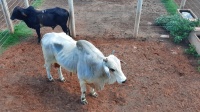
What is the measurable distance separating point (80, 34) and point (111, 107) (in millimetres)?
3379

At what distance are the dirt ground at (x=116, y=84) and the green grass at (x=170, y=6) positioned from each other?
1462mm

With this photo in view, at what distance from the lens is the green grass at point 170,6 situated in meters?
9.59

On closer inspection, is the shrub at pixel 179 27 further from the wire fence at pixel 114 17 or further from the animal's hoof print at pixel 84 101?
the animal's hoof print at pixel 84 101

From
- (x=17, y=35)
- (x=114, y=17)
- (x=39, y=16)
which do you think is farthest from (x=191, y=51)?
(x=17, y=35)

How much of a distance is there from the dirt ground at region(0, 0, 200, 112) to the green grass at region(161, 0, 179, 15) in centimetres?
146

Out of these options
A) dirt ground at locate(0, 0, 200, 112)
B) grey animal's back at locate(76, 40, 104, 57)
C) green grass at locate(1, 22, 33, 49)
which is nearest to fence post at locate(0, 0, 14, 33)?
→ green grass at locate(1, 22, 33, 49)

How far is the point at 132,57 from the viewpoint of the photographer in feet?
23.1

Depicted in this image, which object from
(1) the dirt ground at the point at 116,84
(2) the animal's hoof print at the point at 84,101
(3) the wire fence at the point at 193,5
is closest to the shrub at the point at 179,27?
(1) the dirt ground at the point at 116,84

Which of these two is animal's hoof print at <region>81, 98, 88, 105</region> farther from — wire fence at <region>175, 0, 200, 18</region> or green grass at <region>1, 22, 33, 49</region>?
wire fence at <region>175, 0, 200, 18</region>

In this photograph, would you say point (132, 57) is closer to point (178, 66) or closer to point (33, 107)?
point (178, 66)

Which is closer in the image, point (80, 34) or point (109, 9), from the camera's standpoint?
point (80, 34)

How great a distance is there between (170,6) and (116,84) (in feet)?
17.5

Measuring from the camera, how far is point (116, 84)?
6.02 meters

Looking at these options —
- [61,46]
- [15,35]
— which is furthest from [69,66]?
[15,35]
